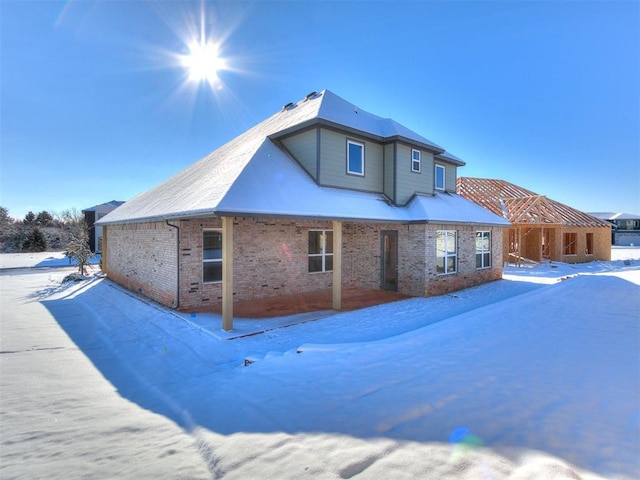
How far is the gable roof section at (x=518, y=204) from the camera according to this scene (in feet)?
71.5

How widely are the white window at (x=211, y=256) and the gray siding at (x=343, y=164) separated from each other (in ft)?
13.3

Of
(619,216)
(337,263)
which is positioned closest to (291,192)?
(337,263)

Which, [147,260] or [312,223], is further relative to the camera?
[312,223]

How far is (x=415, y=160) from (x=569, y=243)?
1976 centimetres

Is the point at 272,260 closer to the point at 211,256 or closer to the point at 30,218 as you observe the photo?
the point at 211,256

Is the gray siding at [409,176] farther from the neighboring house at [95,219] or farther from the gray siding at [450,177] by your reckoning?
the neighboring house at [95,219]

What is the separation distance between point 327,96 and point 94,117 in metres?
11.7

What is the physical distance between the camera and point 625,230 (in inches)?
2165

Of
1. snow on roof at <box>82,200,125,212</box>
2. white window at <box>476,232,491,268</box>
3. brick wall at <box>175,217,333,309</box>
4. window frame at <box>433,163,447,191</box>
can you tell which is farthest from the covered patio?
snow on roof at <box>82,200,125,212</box>

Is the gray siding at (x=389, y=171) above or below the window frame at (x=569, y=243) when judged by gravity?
above

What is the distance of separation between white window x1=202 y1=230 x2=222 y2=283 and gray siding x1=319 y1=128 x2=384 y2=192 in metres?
4.04

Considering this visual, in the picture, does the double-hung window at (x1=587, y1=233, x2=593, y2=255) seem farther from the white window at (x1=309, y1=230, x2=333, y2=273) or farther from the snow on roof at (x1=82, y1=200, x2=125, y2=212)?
the snow on roof at (x1=82, y1=200, x2=125, y2=212)

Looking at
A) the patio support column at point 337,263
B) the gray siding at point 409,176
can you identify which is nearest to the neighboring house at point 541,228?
the gray siding at point 409,176

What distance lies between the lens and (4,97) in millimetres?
11289
